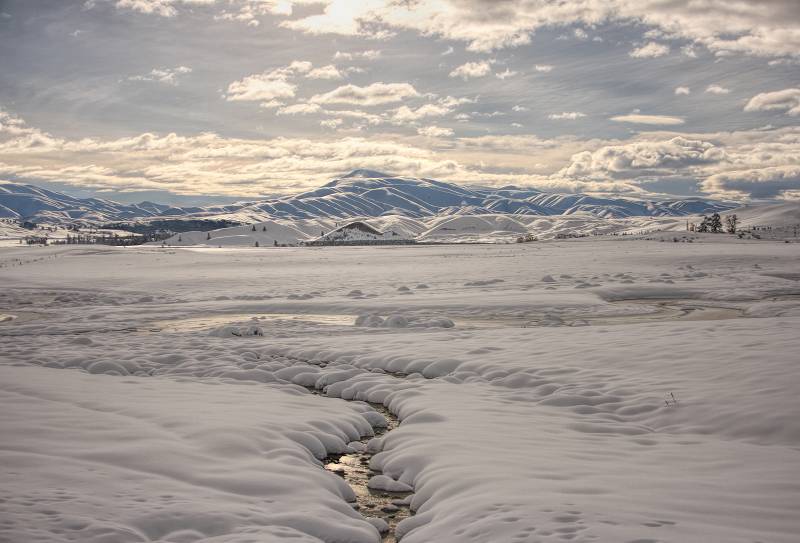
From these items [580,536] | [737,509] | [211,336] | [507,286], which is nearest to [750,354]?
[737,509]

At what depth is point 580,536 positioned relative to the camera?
541 cm

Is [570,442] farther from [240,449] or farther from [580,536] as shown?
[240,449]

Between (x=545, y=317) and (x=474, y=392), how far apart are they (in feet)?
36.4

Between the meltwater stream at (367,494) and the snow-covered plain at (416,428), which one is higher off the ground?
the snow-covered plain at (416,428)

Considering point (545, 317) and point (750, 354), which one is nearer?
point (750, 354)

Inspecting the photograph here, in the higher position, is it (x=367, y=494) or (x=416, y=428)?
(x=416, y=428)

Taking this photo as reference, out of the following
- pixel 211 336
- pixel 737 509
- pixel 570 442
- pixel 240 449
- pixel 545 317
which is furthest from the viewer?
pixel 545 317

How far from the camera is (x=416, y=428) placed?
10.1 m

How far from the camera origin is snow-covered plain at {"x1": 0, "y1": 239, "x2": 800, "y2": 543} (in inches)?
230

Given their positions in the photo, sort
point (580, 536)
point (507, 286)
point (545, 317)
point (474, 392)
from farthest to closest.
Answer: point (507, 286), point (545, 317), point (474, 392), point (580, 536)

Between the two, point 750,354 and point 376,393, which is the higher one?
point 750,354

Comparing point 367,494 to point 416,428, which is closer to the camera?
point 367,494

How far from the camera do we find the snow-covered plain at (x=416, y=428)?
230 inches

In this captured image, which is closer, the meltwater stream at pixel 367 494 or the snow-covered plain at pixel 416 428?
the snow-covered plain at pixel 416 428
